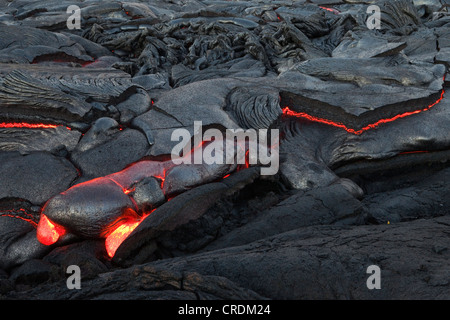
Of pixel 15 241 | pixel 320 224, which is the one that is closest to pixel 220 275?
pixel 320 224

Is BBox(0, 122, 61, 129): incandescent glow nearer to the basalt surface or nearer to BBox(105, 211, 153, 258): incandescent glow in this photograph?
the basalt surface

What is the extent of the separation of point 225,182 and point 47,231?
1418 millimetres

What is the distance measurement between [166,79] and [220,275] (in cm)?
317

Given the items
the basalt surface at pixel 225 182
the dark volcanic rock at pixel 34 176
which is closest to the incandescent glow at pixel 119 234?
the basalt surface at pixel 225 182

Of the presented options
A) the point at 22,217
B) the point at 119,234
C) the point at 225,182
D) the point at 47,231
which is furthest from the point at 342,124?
the point at 22,217

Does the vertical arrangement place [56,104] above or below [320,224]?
above

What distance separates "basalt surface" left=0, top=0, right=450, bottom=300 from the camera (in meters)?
1.82

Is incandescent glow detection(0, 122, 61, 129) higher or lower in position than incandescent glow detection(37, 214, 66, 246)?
higher

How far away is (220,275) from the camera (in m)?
1.86

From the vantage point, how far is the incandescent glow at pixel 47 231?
2.79 meters

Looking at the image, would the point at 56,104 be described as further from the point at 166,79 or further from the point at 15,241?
the point at 166,79

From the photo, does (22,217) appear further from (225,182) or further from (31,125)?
(225,182)

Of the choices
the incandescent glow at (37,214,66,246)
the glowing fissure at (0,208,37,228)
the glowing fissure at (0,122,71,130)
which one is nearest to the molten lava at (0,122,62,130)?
the glowing fissure at (0,122,71,130)

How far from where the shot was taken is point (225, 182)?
313 centimetres
